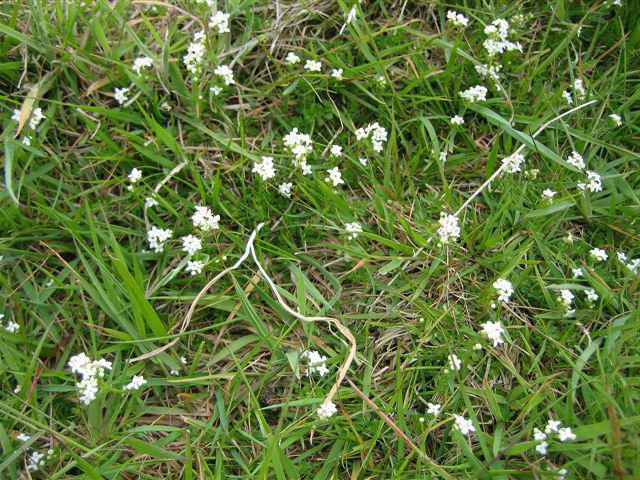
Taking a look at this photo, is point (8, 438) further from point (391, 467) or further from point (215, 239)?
point (391, 467)

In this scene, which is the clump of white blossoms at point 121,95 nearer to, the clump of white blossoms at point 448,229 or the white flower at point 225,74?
the white flower at point 225,74

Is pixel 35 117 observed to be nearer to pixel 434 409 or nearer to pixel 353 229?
pixel 353 229

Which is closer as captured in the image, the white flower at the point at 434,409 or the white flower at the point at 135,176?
the white flower at the point at 434,409

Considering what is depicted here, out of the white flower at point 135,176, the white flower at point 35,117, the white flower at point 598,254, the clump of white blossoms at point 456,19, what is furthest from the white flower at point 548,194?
the white flower at point 35,117

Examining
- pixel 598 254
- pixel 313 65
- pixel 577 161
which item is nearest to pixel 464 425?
pixel 598 254

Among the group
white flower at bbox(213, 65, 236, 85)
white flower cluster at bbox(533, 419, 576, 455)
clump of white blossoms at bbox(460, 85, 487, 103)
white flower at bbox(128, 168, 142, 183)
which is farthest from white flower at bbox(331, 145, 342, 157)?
white flower cluster at bbox(533, 419, 576, 455)
